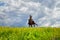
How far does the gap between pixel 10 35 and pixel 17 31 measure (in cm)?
107

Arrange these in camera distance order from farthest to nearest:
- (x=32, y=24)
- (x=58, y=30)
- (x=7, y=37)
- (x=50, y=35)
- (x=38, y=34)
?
(x=32, y=24)
(x=58, y=30)
(x=50, y=35)
(x=38, y=34)
(x=7, y=37)

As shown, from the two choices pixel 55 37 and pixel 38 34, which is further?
pixel 55 37

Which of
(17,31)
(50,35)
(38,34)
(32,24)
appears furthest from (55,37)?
(32,24)

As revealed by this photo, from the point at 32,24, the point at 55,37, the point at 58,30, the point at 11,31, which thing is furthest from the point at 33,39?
the point at 32,24

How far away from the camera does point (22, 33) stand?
2119 cm

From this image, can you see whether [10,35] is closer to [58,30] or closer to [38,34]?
[38,34]

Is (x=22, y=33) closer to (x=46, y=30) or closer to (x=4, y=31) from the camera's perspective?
(x=4, y=31)

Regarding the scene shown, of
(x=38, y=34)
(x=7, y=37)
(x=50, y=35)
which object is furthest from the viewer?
(x=50, y=35)

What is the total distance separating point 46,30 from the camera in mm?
24859

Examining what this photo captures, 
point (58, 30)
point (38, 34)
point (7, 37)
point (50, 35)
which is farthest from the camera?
point (58, 30)

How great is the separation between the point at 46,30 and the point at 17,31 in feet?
13.3

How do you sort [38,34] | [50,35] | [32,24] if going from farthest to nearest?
1. [32,24]
2. [50,35]
3. [38,34]

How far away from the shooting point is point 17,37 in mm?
20750

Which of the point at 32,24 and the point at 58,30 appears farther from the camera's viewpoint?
the point at 32,24
